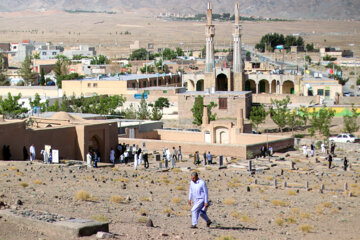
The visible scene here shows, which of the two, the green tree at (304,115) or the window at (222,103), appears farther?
the window at (222,103)

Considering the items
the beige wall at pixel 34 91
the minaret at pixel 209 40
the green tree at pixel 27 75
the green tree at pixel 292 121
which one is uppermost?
the minaret at pixel 209 40

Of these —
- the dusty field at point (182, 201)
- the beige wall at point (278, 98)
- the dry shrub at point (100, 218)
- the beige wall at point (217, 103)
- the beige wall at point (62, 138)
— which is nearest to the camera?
the dry shrub at point (100, 218)

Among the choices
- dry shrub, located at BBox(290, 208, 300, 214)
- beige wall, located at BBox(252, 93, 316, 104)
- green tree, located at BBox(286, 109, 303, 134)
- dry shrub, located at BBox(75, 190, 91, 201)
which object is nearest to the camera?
dry shrub, located at BBox(75, 190, 91, 201)

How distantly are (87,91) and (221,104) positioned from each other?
1656 centimetres

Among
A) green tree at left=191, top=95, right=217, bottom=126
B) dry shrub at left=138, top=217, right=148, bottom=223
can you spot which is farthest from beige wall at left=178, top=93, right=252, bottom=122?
dry shrub at left=138, top=217, right=148, bottom=223

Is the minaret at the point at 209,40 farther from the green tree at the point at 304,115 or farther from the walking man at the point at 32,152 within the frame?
the walking man at the point at 32,152

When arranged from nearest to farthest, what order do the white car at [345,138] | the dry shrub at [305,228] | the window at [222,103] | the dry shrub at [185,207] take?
the dry shrub at [305,228] < the dry shrub at [185,207] < the white car at [345,138] < the window at [222,103]

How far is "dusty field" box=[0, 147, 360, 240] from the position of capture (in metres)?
14.9

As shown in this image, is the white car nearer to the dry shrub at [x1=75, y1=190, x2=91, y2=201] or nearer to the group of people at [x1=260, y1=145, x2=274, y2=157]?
the group of people at [x1=260, y1=145, x2=274, y2=157]

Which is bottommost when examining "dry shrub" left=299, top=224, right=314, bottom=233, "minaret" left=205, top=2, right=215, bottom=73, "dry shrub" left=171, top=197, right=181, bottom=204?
"dry shrub" left=299, top=224, right=314, bottom=233

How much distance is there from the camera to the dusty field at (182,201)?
14945 mm

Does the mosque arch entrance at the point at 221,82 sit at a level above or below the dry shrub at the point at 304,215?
above

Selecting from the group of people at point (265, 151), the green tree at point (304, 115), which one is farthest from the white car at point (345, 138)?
the group of people at point (265, 151)

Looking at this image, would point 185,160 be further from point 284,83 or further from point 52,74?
point 52,74
